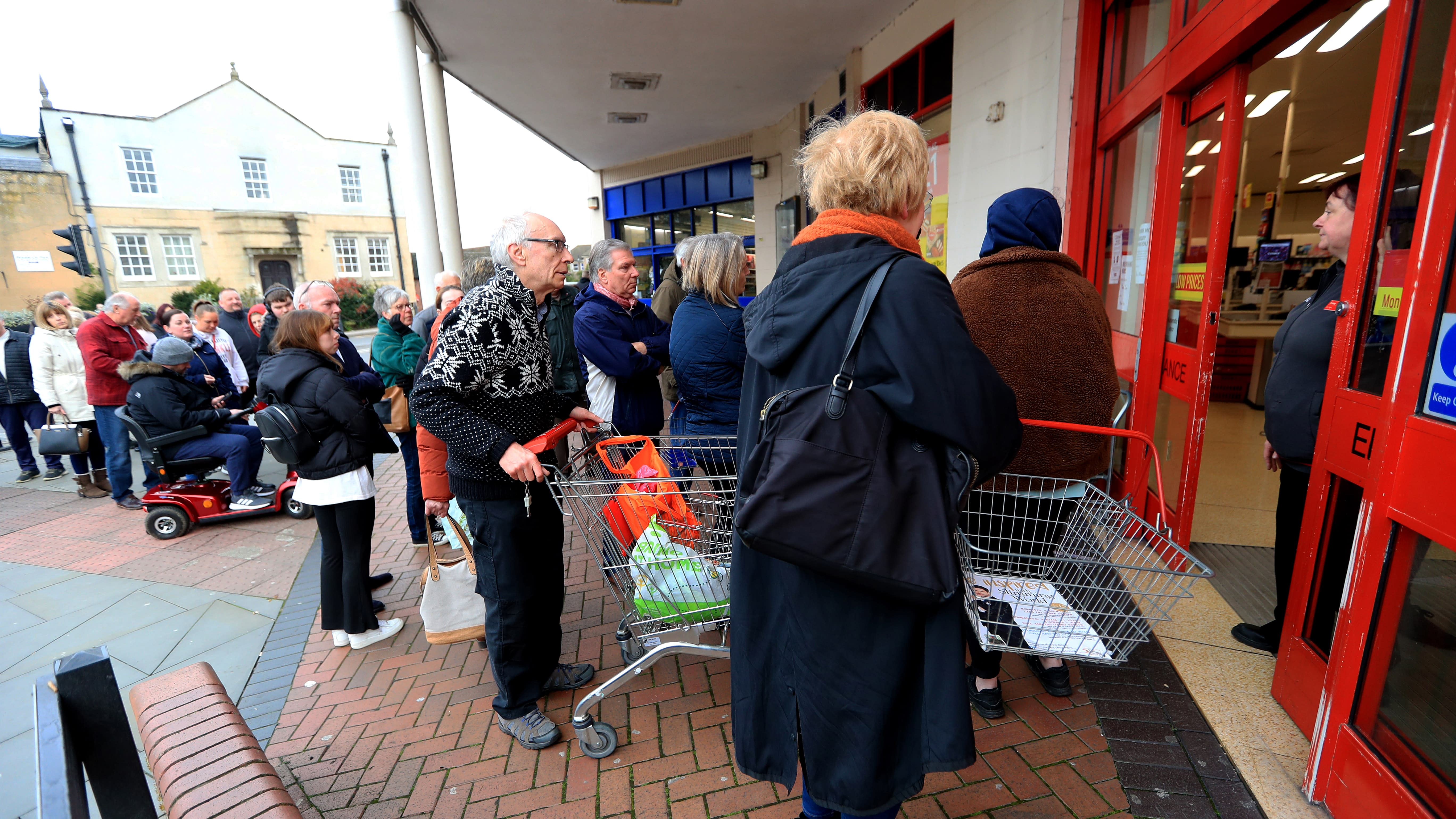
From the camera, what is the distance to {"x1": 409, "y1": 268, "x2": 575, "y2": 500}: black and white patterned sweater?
220 centimetres

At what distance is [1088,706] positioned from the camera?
8.35ft

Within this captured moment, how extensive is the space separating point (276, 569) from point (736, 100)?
9.69 metres

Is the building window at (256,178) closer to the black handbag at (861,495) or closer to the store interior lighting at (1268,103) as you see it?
the store interior lighting at (1268,103)

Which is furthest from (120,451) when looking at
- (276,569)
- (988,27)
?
(988,27)

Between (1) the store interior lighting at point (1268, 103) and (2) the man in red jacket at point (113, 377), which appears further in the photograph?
(1) the store interior lighting at point (1268, 103)

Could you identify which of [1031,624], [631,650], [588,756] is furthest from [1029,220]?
[588,756]

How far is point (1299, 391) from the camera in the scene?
2.56 metres

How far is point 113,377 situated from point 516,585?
6.02m

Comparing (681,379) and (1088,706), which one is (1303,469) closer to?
(1088,706)

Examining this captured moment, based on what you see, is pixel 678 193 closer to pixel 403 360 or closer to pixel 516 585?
pixel 403 360

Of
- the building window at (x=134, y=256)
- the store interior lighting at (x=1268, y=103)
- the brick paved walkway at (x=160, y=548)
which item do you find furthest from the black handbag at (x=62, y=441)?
the building window at (x=134, y=256)

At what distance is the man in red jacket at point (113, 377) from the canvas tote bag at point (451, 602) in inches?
194

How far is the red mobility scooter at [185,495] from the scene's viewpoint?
523 centimetres

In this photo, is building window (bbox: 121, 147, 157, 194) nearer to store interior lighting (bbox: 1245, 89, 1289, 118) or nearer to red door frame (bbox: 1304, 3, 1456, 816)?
store interior lighting (bbox: 1245, 89, 1289, 118)
